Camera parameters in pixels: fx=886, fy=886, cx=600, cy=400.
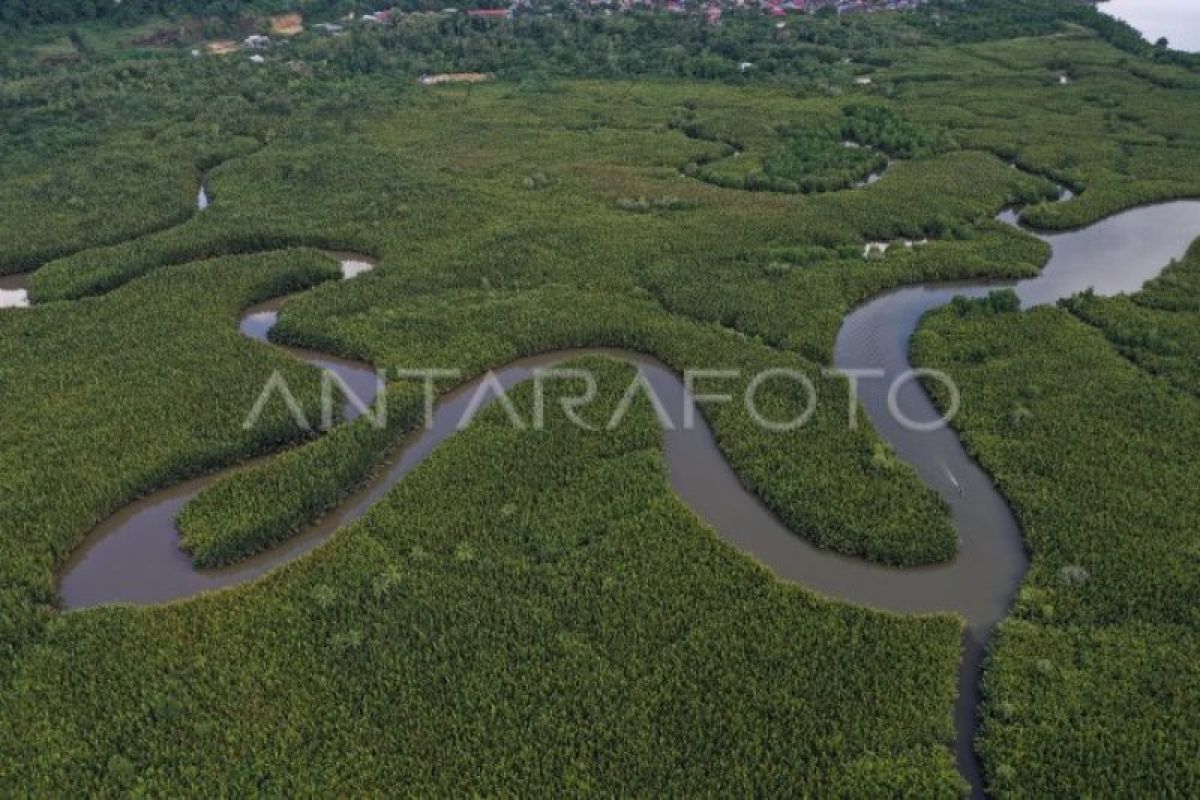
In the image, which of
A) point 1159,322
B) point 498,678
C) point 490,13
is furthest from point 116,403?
point 490,13

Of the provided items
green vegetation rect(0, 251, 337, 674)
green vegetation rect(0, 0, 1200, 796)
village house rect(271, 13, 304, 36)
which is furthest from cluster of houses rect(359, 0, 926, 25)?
green vegetation rect(0, 251, 337, 674)

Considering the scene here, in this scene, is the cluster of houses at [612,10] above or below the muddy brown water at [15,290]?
above

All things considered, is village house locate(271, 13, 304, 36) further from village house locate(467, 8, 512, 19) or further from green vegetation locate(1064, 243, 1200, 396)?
green vegetation locate(1064, 243, 1200, 396)

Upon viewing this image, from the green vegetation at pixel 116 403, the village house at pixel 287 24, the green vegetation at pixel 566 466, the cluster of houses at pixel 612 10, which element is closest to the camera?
the green vegetation at pixel 566 466

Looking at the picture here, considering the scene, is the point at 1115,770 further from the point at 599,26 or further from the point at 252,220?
the point at 599,26

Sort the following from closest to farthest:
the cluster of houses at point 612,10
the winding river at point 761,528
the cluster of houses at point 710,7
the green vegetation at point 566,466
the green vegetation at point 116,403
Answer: the green vegetation at point 566,466 → the winding river at point 761,528 → the green vegetation at point 116,403 → the cluster of houses at point 612,10 → the cluster of houses at point 710,7

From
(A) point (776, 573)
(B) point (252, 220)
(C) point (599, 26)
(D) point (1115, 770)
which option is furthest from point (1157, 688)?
(C) point (599, 26)

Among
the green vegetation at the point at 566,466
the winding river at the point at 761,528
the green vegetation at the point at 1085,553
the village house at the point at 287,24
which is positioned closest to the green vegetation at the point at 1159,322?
the green vegetation at the point at 566,466

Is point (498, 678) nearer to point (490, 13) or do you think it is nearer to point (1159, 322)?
point (1159, 322)

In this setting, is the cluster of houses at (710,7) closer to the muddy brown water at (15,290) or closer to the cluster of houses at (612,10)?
the cluster of houses at (612,10)
